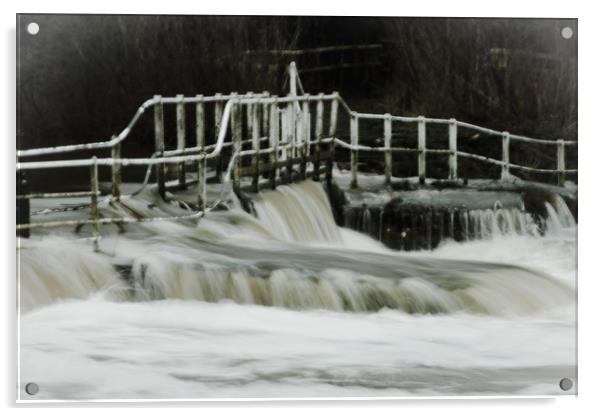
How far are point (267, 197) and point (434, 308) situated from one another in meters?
0.71

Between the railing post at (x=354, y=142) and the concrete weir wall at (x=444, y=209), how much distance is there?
48mm

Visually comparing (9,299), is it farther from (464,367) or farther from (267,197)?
(464,367)

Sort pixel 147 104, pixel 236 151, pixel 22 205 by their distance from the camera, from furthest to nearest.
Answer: pixel 236 151 → pixel 147 104 → pixel 22 205

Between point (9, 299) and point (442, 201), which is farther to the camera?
point (442, 201)

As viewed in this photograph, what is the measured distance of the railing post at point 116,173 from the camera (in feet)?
13.7

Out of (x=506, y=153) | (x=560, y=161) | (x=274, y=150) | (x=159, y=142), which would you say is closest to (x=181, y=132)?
(x=159, y=142)

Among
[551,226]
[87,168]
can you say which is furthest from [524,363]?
[87,168]

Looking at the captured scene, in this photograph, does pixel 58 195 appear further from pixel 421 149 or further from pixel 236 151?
pixel 421 149

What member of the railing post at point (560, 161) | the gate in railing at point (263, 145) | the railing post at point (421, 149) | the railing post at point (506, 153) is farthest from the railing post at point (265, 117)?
the railing post at point (560, 161)

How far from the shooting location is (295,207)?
431 cm

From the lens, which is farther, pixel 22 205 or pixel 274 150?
pixel 274 150

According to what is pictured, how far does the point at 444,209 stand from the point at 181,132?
3.20 feet

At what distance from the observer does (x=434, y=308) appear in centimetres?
425

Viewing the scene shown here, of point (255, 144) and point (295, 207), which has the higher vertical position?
point (255, 144)
